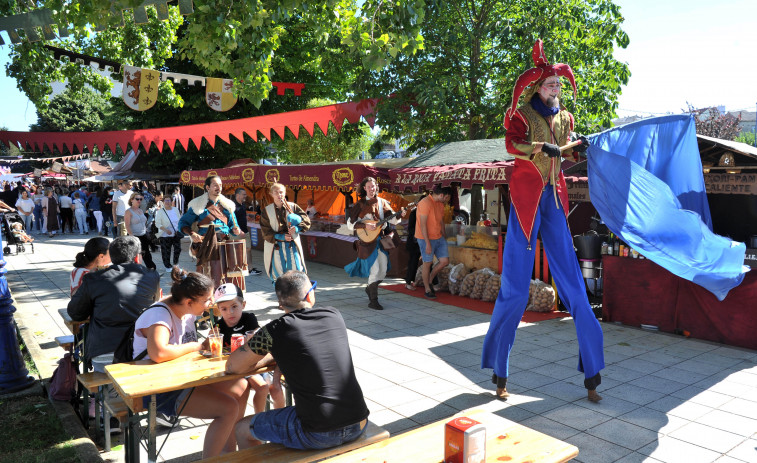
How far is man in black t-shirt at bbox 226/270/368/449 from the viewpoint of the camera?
2949 mm

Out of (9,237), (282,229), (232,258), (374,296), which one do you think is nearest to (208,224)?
(232,258)

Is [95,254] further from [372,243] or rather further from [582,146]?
[372,243]

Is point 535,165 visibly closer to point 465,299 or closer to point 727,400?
point 727,400

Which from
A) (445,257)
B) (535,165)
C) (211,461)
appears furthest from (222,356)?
(445,257)

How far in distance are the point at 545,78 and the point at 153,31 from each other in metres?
11.5

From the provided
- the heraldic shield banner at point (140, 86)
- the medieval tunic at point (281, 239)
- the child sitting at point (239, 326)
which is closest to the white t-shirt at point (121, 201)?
the heraldic shield banner at point (140, 86)

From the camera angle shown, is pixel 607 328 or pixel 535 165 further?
pixel 607 328

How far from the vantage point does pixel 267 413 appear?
129 inches

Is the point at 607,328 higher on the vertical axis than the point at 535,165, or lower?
lower

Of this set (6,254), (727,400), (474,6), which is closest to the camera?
(727,400)

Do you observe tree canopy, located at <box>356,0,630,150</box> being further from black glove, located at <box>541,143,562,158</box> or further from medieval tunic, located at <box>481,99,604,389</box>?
black glove, located at <box>541,143,562,158</box>

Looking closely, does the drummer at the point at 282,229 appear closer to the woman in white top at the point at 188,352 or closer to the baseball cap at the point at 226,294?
the baseball cap at the point at 226,294

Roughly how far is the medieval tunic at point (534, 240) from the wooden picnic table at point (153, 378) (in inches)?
92.0

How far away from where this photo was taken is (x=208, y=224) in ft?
25.3
